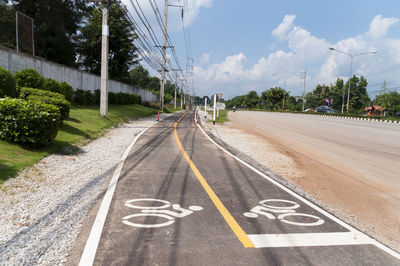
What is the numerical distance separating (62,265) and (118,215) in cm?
148

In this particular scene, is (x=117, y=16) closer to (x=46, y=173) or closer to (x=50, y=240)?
(x=46, y=173)

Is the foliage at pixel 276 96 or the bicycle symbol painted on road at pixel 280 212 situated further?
the foliage at pixel 276 96

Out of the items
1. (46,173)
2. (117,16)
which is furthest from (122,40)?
(46,173)

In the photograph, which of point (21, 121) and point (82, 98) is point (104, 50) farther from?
point (21, 121)

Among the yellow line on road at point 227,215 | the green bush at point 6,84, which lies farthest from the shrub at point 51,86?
the yellow line on road at point 227,215

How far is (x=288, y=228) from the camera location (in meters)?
4.40

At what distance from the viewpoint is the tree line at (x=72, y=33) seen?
34.5 meters

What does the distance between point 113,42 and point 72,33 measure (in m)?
7.62

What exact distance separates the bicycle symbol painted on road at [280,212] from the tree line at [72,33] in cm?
3232

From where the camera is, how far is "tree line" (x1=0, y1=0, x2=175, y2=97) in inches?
1357

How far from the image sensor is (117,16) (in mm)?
39906

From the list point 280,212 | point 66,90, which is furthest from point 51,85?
point 280,212

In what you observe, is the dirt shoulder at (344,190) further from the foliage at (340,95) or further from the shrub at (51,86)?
the foliage at (340,95)

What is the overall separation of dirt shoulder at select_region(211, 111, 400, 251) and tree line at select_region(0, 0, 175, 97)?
1149 inches
